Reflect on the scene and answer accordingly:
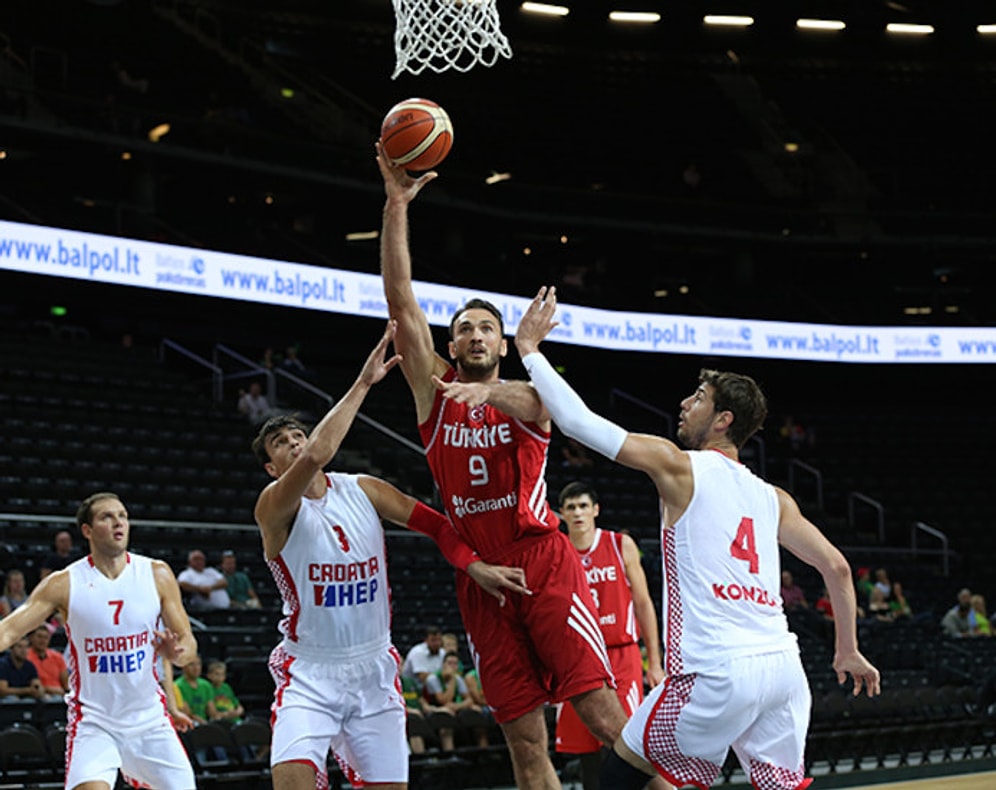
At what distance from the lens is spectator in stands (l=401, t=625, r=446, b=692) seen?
12.2 metres

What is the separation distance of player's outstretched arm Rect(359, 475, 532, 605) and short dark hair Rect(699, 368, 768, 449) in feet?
3.36

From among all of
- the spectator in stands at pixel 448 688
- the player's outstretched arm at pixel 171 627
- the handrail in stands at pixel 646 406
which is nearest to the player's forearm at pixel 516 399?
the player's outstretched arm at pixel 171 627

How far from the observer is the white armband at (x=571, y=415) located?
484 centimetres

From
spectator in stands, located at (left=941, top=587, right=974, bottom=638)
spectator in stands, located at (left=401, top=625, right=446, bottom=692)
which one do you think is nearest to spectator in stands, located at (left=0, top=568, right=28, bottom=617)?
spectator in stands, located at (left=401, top=625, right=446, bottom=692)

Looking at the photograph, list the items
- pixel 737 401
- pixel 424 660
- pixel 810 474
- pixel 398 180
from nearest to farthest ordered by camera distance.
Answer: pixel 737 401, pixel 398 180, pixel 424 660, pixel 810 474

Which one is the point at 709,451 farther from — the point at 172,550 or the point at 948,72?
the point at 948,72

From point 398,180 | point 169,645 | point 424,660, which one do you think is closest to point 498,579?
point 398,180

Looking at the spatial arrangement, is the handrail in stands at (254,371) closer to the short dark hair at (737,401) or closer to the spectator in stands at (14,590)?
the spectator in stands at (14,590)

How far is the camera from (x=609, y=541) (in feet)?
26.9

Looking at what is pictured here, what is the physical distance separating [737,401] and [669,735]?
119 cm

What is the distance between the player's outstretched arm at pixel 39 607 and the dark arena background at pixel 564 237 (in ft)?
24.3

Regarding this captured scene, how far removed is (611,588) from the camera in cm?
806

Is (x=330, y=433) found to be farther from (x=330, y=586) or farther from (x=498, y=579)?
(x=498, y=579)

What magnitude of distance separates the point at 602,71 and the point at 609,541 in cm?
2111
